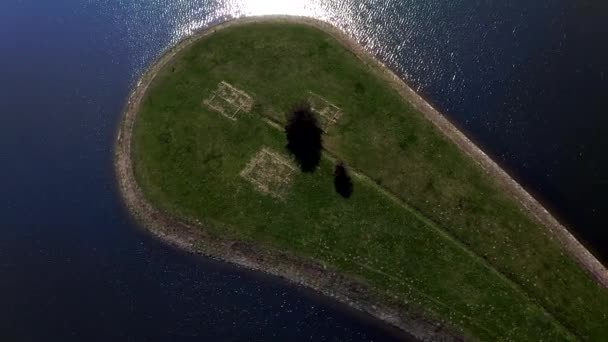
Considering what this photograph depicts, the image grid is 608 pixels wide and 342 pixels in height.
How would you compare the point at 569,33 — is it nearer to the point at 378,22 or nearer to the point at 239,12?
the point at 378,22

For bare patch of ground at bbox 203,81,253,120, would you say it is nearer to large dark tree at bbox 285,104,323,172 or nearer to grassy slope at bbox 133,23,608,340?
grassy slope at bbox 133,23,608,340

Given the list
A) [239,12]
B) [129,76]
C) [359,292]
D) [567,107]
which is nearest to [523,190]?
[567,107]

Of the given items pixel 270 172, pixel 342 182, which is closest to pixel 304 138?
pixel 270 172

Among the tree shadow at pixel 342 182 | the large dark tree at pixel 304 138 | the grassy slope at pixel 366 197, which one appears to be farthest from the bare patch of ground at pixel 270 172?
the tree shadow at pixel 342 182

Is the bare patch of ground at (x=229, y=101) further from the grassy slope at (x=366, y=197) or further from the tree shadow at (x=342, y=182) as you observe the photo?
the tree shadow at (x=342, y=182)

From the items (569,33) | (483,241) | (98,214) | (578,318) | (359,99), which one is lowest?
(98,214)

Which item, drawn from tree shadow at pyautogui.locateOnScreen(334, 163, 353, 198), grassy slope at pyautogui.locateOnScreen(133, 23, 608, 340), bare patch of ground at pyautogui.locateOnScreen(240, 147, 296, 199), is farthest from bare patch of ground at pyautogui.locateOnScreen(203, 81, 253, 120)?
tree shadow at pyautogui.locateOnScreen(334, 163, 353, 198)
